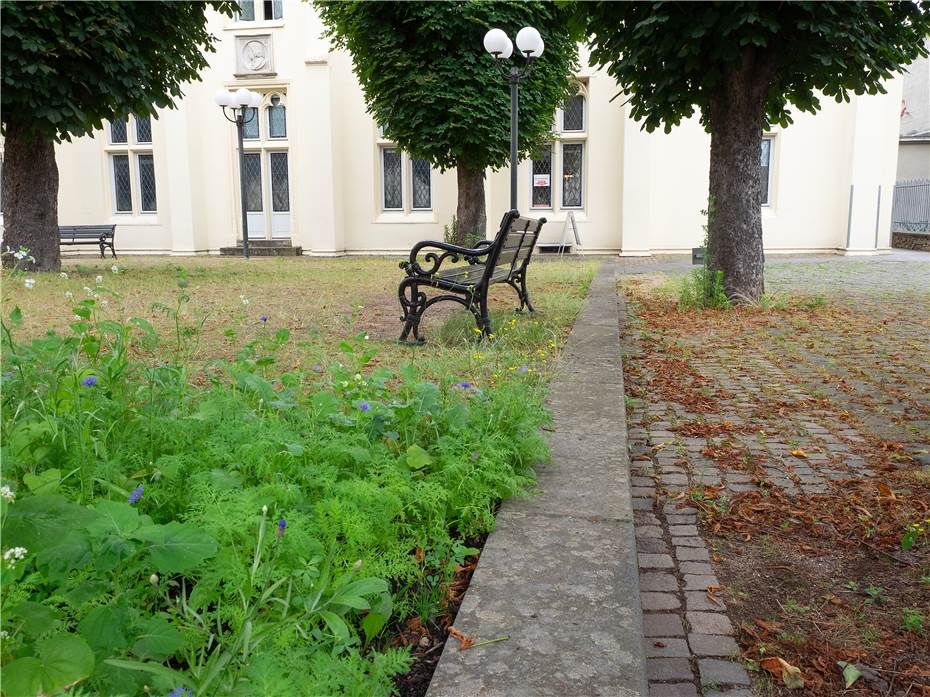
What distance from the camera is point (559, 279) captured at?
1198cm

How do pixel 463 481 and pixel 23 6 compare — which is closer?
pixel 463 481

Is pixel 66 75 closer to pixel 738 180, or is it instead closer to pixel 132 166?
pixel 738 180

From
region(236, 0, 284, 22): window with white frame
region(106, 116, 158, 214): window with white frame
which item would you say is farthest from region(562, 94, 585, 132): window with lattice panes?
region(106, 116, 158, 214): window with white frame

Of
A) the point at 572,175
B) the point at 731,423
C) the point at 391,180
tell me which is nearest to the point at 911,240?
the point at 572,175

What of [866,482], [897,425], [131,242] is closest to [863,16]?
[897,425]

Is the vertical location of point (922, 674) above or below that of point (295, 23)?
below

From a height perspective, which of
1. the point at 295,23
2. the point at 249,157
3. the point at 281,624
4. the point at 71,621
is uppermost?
the point at 295,23

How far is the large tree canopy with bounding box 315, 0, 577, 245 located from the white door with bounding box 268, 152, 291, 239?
254 inches

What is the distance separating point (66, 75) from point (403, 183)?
38.1ft

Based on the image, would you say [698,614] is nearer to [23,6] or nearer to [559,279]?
[559,279]

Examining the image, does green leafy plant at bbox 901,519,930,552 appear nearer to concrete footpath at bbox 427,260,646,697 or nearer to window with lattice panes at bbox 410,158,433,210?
concrete footpath at bbox 427,260,646,697

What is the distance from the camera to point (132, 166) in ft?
74.6

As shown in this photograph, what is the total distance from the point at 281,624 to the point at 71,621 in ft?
2.15

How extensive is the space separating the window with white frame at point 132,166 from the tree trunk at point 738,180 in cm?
1836
